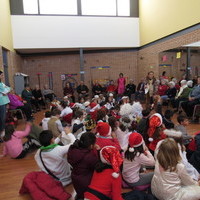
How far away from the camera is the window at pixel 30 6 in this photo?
835 centimetres

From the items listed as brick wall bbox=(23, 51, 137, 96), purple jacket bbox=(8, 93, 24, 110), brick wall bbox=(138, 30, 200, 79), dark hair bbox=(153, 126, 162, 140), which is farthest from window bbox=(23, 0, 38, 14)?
dark hair bbox=(153, 126, 162, 140)

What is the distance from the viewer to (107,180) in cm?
170

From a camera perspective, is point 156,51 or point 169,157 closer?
point 169,157

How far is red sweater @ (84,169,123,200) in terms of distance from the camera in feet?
5.57

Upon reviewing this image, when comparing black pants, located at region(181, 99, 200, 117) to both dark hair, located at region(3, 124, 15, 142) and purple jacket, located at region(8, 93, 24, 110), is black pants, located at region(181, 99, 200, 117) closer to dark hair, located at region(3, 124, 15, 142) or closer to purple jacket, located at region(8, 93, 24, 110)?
dark hair, located at region(3, 124, 15, 142)

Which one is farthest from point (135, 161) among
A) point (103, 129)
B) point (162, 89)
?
point (162, 89)

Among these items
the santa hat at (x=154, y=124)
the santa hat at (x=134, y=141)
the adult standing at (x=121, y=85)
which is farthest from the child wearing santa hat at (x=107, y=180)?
the adult standing at (x=121, y=85)

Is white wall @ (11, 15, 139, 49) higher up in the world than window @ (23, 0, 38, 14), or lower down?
lower down

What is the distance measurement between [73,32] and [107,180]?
826cm

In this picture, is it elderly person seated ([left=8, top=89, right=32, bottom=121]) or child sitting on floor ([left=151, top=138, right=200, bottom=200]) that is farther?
elderly person seated ([left=8, top=89, right=32, bottom=121])

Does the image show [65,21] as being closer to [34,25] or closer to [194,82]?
[34,25]

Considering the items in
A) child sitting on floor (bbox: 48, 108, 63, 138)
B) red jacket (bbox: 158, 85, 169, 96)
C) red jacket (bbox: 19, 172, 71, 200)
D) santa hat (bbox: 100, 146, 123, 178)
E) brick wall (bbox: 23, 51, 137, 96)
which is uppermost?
brick wall (bbox: 23, 51, 137, 96)

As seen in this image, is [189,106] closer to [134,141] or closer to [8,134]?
[134,141]

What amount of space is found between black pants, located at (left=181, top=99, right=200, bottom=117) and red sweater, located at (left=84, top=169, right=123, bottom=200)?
14.1 feet
